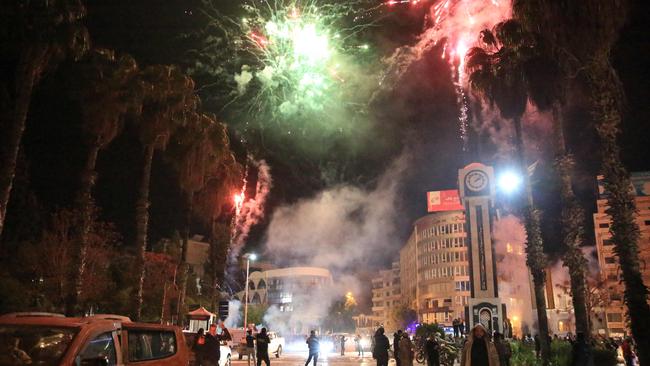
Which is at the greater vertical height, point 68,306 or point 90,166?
point 90,166

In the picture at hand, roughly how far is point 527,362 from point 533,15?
10.5 meters

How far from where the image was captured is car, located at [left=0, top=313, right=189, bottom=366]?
6.00 meters

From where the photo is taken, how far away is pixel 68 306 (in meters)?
20.0

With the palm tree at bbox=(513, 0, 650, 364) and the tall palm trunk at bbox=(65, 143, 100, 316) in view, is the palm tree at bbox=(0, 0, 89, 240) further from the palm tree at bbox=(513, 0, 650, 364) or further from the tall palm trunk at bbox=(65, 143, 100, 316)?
the palm tree at bbox=(513, 0, 650, 364)

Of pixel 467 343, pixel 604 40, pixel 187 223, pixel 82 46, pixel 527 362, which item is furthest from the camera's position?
pixel 187 223

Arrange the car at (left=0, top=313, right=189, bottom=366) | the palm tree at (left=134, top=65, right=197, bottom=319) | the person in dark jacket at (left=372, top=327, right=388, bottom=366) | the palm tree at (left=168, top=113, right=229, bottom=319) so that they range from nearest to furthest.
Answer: the car at (left=0, top=313, right=189, bottom=366) < the person in dark jacket at (left=372, top=327, right=388, bottom=366) < the palm tree at (left=134, top=65, right=197, bottom=319) < the palm tree at (left=168, top=113, right=229, bottom=319)

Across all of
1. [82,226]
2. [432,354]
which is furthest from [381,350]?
[82,226]

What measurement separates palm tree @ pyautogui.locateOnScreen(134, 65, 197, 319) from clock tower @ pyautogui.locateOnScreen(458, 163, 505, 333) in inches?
1704

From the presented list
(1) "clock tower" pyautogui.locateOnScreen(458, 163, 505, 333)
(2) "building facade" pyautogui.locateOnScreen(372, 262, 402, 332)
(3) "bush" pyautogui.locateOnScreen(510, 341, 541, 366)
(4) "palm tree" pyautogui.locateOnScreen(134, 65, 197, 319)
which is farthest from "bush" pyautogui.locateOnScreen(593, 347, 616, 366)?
(2) "building facade" pyautogui.locateOnScreen(372, 262, 402, 332)

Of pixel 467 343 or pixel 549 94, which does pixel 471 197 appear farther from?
pixel 467 343

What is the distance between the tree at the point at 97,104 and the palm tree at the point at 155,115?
3.74 feet

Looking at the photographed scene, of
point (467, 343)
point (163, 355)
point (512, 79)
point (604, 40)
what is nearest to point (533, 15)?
point (604, 40)

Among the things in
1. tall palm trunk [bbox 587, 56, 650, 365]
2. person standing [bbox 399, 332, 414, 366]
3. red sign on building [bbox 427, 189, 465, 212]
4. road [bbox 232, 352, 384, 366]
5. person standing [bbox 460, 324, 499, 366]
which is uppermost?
red sign on building [bbox 427, 189, 465, 212]

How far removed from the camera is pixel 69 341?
6195 mm
